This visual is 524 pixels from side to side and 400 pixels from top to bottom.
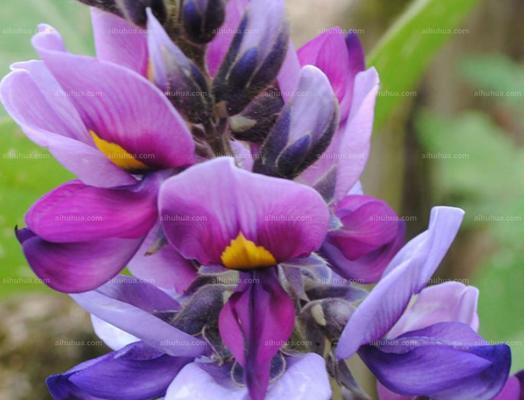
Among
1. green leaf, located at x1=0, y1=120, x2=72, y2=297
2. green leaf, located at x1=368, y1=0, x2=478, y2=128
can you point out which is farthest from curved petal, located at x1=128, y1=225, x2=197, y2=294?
green leaf, located at x1=368, y1=0, x2=478, y2=128

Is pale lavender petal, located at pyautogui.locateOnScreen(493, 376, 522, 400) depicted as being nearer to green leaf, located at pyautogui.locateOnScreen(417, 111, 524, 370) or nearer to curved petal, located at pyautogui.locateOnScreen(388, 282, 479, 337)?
curved petal, located at pyautogui.locateOnScreen(388, 282, 479, 337)

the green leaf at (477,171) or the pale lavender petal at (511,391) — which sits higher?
the pale lavender petal at (511,391)

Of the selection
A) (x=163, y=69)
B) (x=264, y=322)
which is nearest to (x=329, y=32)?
(x=163, y=69)

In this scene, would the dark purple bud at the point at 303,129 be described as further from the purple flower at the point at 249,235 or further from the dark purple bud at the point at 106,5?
the dark purple bud at the point at 106,5

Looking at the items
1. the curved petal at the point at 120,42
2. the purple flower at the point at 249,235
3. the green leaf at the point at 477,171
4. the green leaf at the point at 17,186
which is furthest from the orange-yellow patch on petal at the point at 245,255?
the green leaf at the point at 477,171

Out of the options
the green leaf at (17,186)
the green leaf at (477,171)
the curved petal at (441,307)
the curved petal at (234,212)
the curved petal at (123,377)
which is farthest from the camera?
the green leaf at (477,171)

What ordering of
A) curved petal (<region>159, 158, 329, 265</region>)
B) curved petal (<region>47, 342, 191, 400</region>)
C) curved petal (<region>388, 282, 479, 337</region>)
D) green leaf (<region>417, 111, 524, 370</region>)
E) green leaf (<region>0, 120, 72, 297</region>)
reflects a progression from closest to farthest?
curved petal (<region>159, 158, 329, 265</region>), curved petal (<region>47, 342, 191, 400</region>), curved petal (<region>388, 282, 479, 337</region>), green leaf (<region>0, 120, 72, 297</region>), green leaf (<region>417, 111, 524, 370</region>)
